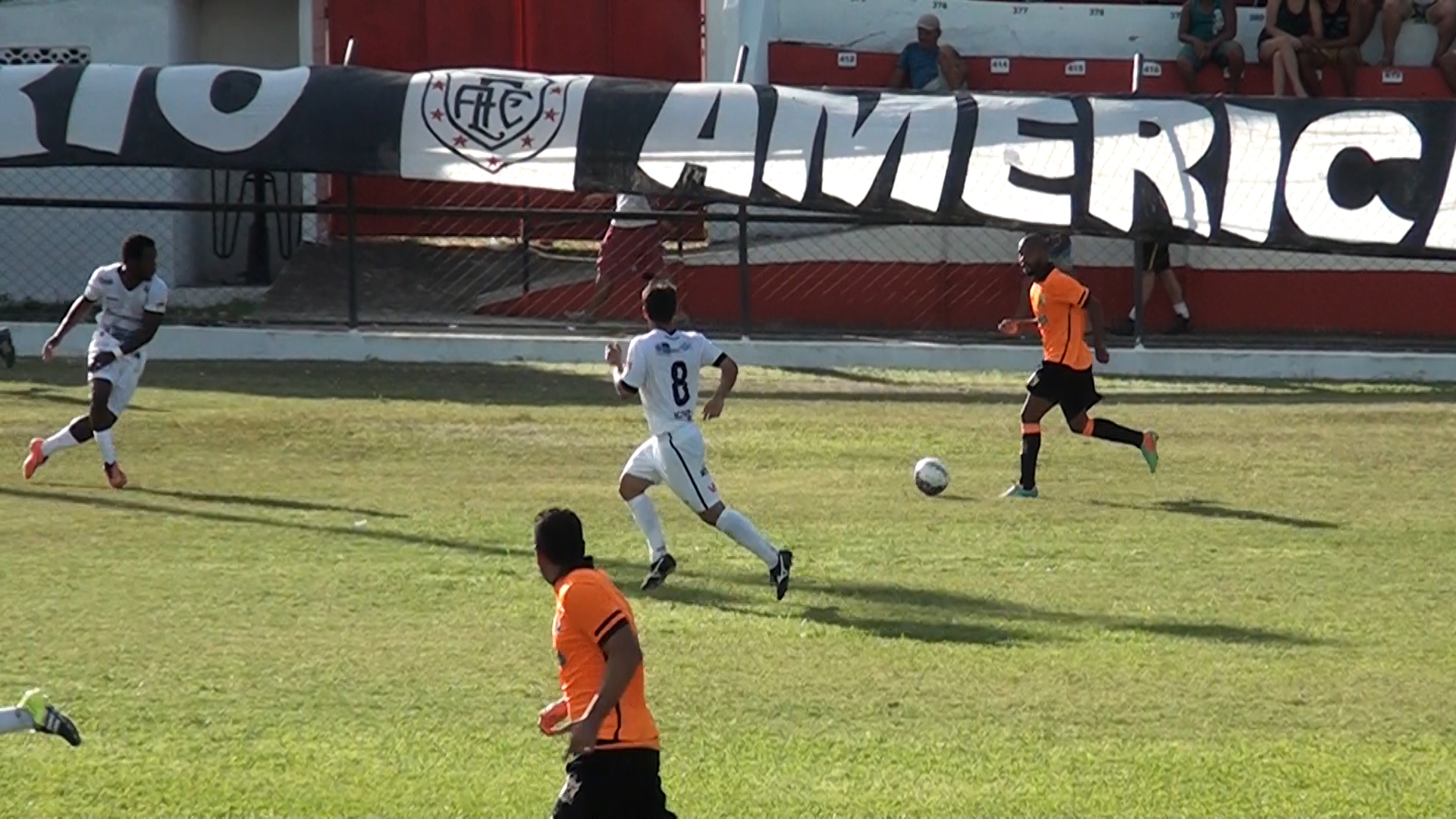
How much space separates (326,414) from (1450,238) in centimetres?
1067

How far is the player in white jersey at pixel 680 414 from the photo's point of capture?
11.1 meters

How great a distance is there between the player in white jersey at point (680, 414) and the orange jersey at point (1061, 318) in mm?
3901

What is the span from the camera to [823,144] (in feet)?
Result: 67.6

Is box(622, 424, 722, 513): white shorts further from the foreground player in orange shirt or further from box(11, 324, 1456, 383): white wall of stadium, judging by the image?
box(11, 324, 1456, 383): white wall of stadium

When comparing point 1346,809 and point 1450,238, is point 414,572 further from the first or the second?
point 1450,238

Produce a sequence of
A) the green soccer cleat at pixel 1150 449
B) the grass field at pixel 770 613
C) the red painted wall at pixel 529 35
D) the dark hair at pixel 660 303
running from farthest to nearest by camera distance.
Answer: the red painted wall at pixel 529 35, the green soccer cleat at pixel 1150 449, the dark hair at pixel 660 303, the grass field at pixel 770 613

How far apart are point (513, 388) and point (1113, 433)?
6151mm

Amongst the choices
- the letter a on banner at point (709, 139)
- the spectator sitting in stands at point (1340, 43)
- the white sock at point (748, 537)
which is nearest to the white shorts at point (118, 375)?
the white sock at point (748, 537)

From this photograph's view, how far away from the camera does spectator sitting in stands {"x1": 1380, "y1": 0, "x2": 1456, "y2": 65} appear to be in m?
23.1

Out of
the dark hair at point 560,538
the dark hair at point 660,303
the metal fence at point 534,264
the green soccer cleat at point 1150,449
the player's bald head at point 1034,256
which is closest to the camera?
the dark hair at point 560,538

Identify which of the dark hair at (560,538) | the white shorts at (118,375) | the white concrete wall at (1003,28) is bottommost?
the white shorts at (118,375)

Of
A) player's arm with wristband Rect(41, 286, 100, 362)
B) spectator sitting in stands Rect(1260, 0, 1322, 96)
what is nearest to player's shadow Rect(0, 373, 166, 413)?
player's arm with wristband Rect(41, 286, 100, 362)

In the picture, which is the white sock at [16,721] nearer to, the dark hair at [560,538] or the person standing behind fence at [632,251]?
the dark hair at [560,538]

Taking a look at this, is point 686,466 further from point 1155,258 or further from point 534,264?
point 534,264
